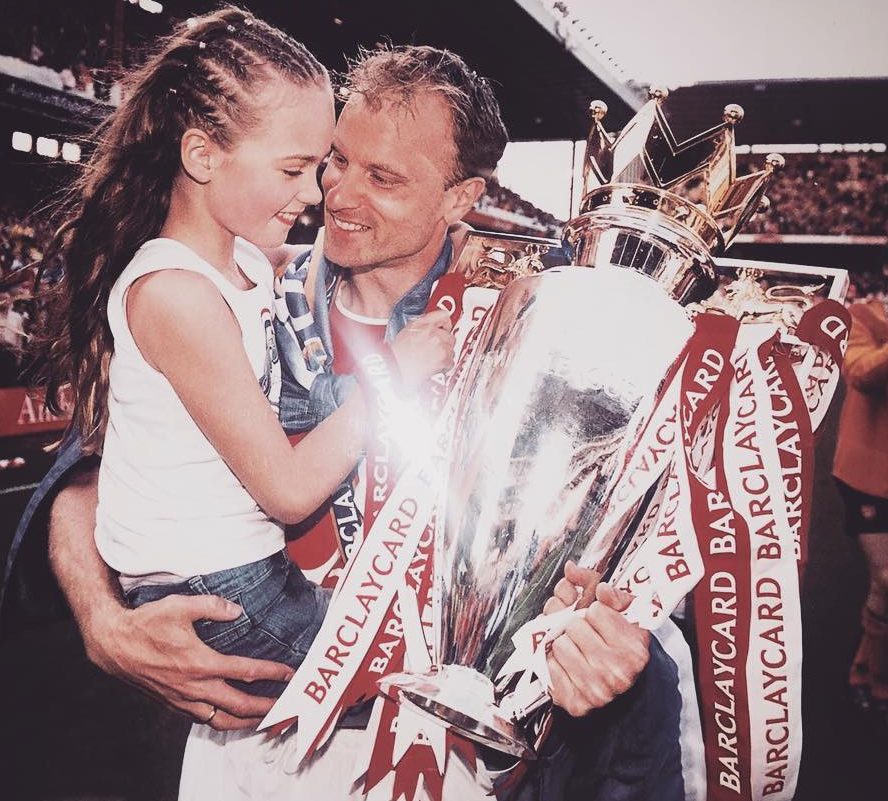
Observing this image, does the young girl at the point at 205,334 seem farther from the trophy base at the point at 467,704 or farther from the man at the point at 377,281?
the trophy base at the point at 467,704

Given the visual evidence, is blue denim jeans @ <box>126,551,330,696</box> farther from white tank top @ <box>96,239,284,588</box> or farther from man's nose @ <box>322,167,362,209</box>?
man's nose @ <box>322,167,362,209</box>

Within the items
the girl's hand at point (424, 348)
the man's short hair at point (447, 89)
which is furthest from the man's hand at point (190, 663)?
the man's short hair at point (447, 89)

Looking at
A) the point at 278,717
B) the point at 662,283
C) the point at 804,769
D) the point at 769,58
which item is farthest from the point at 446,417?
the point at 804,769

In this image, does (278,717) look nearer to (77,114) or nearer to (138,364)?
(138,364)

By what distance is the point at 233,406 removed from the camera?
61 cm

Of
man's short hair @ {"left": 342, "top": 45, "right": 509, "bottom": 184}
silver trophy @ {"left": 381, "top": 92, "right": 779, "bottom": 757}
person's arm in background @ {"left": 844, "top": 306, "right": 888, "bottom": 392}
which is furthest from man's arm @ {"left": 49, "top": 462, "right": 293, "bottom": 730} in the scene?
person's arm in background @ {"left": 844, "top": 306, "right": 888, "bottom": 392}

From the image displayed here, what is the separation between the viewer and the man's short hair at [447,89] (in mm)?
625

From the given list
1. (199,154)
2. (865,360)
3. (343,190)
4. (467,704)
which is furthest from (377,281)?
(865,360)

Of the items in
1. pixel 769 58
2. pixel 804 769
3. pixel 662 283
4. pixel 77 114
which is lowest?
pixel 804 769

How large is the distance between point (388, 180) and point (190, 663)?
0.54m

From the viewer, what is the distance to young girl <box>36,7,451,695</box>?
62cm

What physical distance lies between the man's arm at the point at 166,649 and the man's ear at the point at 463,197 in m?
0.46

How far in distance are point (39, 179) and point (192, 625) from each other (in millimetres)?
573

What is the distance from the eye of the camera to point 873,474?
1.45 m
